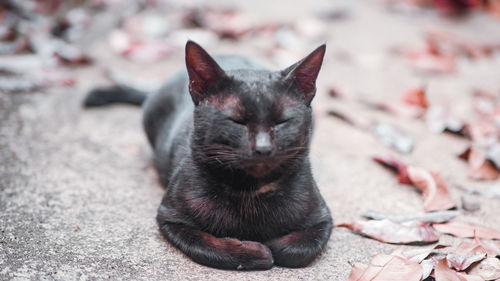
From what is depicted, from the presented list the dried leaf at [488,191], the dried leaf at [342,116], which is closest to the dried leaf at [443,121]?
the dried leaf at [342,116]

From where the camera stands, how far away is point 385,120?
3.92 m

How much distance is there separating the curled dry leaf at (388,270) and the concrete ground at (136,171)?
0.25ft

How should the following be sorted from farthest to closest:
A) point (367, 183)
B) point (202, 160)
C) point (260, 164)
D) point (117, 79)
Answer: point (117, 79), point (367, 183), point (202, 160), point (260, 164)

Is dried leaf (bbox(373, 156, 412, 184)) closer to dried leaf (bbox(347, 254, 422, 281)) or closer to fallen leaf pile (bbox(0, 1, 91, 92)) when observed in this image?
dried leaf (bbox(347, 254, 422, 281))

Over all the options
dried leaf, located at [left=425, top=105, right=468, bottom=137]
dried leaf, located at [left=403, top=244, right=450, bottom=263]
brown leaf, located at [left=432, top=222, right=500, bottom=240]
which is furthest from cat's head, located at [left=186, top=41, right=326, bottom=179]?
dried leaf, located at [left=425, top=105, right=468, bottom=137]

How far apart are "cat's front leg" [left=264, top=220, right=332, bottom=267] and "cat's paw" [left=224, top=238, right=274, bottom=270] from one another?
5cm

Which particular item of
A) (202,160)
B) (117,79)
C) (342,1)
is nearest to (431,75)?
(342,1)

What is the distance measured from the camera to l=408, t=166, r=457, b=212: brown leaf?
8.94 feet

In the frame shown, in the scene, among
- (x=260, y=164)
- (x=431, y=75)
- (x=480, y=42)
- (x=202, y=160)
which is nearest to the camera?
(x=260, y=164)

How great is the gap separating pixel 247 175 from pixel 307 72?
474 mm

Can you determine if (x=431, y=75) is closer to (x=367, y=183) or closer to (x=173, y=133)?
(x=367, y=183)

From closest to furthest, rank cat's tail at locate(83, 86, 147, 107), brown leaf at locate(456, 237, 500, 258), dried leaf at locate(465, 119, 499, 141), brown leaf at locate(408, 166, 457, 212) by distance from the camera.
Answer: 1. brown leaf at locate(456, 237, 500, 258)
2. brown leaf at locate(408, 166, 457, 212)
3. dried leaf at locate(465, 119, 499, 141)
4. cat's tail at locate(83, 86, 147, 107)

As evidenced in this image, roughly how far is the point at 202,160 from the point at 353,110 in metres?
2.17

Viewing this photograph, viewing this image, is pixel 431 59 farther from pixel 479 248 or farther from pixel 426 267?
pixel 426 267
